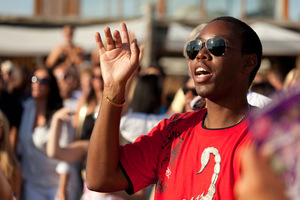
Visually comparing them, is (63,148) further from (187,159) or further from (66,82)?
(187,159)

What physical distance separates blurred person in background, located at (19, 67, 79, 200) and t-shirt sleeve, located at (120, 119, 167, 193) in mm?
2684

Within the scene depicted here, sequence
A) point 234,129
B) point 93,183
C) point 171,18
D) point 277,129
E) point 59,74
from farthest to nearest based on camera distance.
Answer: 1. point 171,18
2. point 59,74
3. point 93,183
4. point 234,129
5. point 277,129

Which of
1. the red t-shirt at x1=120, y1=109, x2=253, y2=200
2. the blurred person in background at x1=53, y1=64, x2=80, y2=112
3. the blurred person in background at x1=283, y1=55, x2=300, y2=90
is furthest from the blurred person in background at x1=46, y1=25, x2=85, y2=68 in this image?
the red t-shirt at x1=120, y1=109, x2=253, y2=200

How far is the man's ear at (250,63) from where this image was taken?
81.7 inches

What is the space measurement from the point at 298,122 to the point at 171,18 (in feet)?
35.6

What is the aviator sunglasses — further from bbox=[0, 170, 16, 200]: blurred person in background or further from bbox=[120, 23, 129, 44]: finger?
bbox=[0, 170, 16, 200]: blurred person in background

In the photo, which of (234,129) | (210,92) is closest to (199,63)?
(210,92)

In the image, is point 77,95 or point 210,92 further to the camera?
point 77,95

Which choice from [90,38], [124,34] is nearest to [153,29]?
[90,38]

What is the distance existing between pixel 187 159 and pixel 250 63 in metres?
0.49

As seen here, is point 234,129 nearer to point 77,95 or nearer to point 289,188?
point 289,188

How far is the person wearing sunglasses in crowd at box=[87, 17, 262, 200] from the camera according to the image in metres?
1.94

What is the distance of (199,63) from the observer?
2062mm

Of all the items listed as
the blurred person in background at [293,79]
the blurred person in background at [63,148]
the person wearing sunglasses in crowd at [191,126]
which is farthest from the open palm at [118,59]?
the blurred person in background at [63,148]
